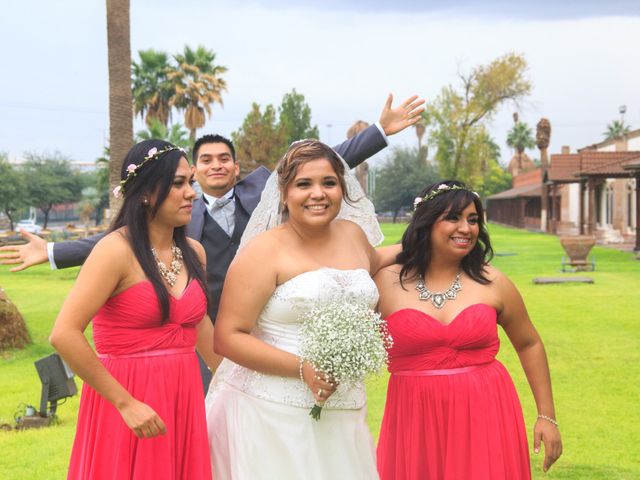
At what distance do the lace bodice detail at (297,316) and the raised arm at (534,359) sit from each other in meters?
0.79

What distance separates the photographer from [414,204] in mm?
4543

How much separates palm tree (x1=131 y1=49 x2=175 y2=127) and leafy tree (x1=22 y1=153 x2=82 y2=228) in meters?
24.4

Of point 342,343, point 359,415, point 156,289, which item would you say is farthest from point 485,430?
point 156,289

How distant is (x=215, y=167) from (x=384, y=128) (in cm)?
112

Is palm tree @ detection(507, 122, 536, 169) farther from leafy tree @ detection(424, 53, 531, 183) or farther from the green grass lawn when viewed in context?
the green grass lawn

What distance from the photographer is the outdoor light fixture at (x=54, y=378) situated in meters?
9.13

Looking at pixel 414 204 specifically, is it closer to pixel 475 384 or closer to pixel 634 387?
pixel 475 384

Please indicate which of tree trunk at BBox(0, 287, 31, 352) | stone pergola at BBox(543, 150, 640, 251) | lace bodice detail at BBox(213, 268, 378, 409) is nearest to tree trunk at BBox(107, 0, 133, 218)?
tree trunk at BBox(0, 287, 31, 352)

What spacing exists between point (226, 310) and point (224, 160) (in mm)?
2061

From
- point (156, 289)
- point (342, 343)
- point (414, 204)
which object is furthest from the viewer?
point (414, 204)

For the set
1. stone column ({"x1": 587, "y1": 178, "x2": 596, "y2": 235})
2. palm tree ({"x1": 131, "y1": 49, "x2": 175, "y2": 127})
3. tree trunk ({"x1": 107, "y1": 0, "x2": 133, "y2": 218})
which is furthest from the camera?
palm tree ({"x1": 131, "y1": 49, "x2": 175, "y2": 127})

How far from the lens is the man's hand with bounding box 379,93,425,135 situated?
5605mm

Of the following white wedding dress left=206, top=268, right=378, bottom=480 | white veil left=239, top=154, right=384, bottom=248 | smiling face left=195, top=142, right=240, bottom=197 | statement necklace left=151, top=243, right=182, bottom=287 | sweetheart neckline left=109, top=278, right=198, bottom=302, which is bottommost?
white wedding dress left=206, top=268, right=378, bottom=480

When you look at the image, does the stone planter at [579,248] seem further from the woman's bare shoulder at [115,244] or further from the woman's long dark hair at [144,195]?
the woman's bare shoulder at [115,244]
